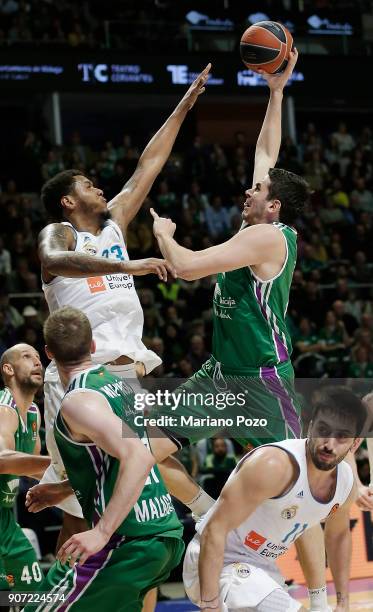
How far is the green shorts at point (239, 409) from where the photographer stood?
5770 mm

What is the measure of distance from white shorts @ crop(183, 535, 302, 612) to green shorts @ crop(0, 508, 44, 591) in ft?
6.96

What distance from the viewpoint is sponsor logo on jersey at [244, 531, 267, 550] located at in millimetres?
4891

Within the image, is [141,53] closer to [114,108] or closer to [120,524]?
[114,108]

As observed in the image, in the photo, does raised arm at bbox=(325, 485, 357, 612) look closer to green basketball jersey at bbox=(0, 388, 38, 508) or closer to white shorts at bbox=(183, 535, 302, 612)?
white shorts at bbox=(183, 535, 302, 612)

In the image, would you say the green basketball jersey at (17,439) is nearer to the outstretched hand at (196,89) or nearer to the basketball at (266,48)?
the outstretched hand at (196,89)

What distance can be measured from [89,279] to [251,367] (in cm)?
123

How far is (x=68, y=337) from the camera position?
15.1ft

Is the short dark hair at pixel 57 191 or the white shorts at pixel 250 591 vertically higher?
the short dark hair at pixel 57 191

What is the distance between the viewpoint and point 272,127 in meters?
6.71

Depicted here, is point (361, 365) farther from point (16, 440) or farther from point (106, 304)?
point (106, 304)

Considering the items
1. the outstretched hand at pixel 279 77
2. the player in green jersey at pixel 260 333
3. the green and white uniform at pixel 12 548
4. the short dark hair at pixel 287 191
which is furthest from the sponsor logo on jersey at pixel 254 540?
the outstretched hand at pixel 279 77

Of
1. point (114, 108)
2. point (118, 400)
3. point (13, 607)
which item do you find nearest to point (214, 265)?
point (118, 400)

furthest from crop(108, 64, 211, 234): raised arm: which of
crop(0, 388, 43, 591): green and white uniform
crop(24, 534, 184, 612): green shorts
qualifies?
crop(24, 534, 184, 612): green shorts

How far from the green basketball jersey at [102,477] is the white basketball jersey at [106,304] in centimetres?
147
